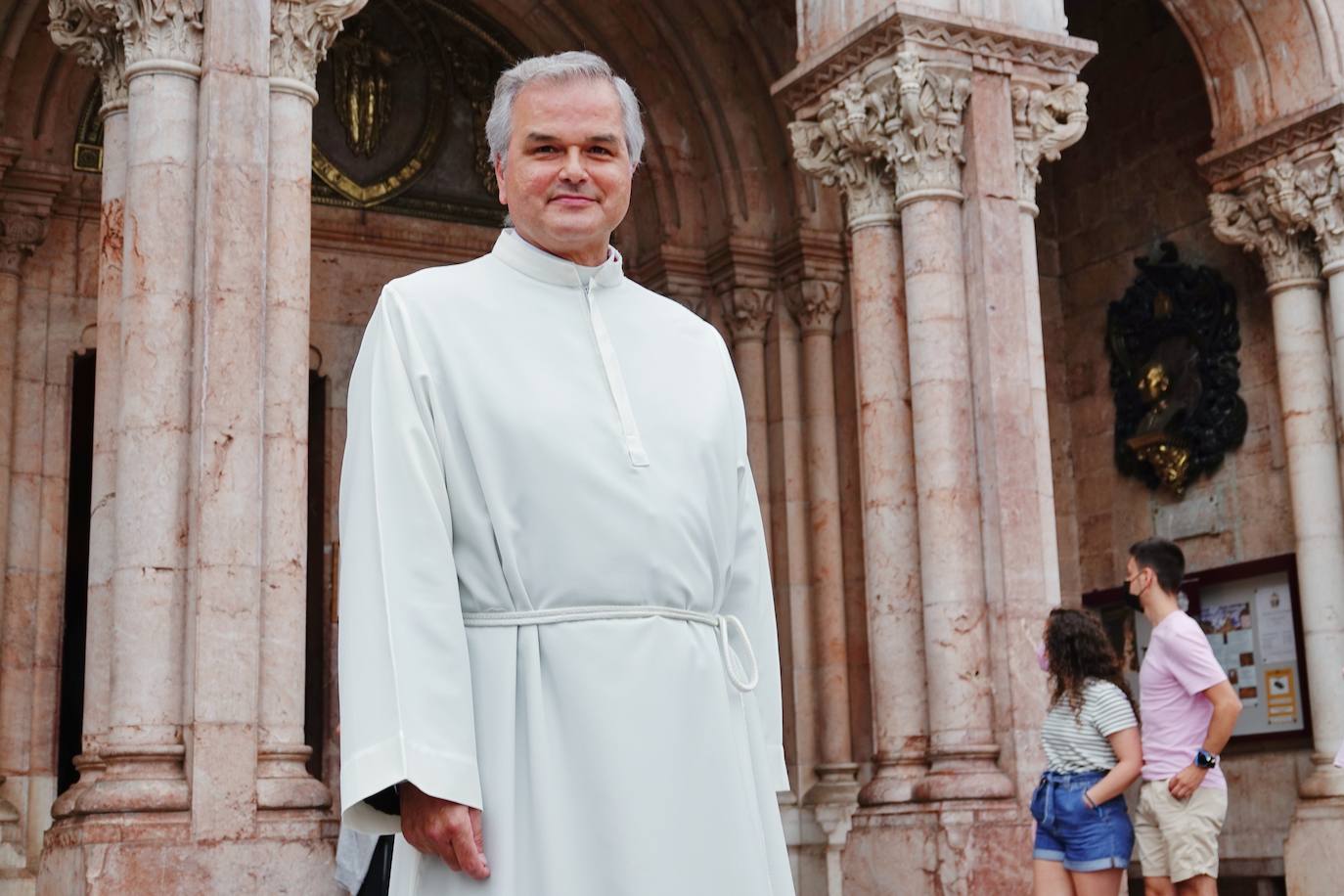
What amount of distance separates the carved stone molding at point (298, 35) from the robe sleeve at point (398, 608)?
5.98 m

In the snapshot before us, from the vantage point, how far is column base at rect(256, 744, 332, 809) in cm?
752

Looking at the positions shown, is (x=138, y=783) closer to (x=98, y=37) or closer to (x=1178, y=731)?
(x=98, y=37)

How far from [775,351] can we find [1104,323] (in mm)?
3167

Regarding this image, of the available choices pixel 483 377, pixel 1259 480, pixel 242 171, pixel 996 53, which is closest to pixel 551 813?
pixel 483 377

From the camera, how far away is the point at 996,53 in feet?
33.2

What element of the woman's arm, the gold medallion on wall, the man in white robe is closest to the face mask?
the gold medallion on wall

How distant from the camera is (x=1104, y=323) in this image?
15.5 meters

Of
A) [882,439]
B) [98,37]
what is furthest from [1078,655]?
[98,37]

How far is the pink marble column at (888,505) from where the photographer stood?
977 cm

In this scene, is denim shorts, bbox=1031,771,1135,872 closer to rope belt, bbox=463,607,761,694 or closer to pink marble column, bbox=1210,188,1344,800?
rope belt, bbox=463,607,761,694

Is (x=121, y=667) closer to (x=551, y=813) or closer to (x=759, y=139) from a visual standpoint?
(x=551, y=813)

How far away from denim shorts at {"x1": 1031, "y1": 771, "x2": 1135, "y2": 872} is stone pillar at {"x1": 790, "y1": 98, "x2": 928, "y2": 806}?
7.79 ft

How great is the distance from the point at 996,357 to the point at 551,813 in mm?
7592

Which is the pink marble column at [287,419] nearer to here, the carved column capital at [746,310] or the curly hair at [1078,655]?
the curly hair at [1078,655]
